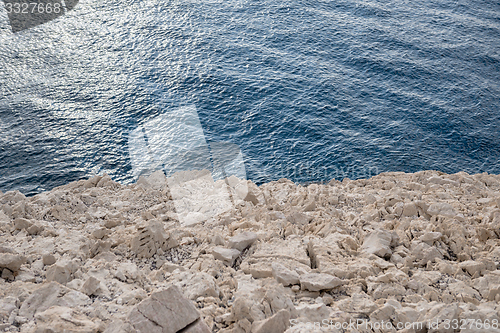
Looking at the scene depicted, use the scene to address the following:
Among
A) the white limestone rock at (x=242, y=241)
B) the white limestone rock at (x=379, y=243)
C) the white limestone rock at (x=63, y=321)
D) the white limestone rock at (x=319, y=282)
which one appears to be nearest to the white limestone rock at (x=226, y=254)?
the white limestone rock at (x=242, y=241)

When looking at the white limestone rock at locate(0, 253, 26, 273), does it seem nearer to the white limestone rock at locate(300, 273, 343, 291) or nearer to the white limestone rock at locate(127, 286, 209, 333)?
the white limestone rock at locate(127, 286, 209, 333)

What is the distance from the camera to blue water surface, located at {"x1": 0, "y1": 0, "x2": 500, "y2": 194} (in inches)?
890

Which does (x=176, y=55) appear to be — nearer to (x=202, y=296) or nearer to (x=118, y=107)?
(x=118, y=107)

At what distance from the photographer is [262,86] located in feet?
92.8

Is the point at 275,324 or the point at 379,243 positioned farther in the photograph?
the point at 379,243

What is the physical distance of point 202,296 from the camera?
8.60 meters

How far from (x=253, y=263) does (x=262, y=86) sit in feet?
64.7

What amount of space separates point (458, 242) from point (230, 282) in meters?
6.31

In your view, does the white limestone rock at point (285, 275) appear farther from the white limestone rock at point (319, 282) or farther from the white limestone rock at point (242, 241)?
the white limestone rock at point (242, 241)

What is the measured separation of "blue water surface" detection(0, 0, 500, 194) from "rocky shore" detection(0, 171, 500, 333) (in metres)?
7.38

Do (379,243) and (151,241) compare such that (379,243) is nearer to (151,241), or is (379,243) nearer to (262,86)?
(151,241)

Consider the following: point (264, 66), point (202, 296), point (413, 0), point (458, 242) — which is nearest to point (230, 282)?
point (202, 296)

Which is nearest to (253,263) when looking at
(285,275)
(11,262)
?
(285,275)

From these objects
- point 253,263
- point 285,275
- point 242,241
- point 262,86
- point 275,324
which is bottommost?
point 262,86
